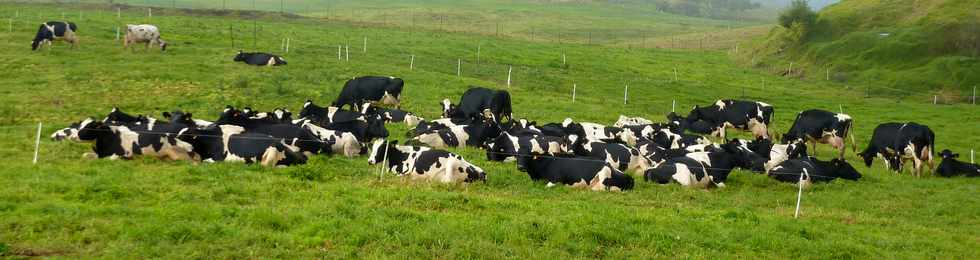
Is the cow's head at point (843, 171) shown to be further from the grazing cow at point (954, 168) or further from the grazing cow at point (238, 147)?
the grazing cow at point (238, 147)

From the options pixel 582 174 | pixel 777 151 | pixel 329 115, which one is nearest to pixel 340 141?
pixel 329 115

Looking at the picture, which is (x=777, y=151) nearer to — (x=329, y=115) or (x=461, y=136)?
(x=461, y=136)

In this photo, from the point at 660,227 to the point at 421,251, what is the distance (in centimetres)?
398

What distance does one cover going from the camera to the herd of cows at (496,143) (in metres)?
17.2

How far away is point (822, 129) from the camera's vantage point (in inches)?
1077

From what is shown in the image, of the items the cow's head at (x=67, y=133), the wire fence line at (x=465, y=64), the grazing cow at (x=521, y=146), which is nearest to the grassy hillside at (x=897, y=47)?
the wire fence line at (x=465, y=64)

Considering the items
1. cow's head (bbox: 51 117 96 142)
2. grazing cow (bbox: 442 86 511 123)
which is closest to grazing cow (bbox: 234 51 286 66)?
grazing cow (bbox: 442 86 511 123)

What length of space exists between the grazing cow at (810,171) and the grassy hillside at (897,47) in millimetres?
34582

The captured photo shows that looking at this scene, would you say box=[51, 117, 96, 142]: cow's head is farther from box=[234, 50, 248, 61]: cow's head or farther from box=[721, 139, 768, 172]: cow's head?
box=[234, 50, 248, 61]: cow's head

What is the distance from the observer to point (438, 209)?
13812mm

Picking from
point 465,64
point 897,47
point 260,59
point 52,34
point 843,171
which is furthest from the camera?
point 897,47

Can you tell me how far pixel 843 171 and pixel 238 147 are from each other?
46.1 ft

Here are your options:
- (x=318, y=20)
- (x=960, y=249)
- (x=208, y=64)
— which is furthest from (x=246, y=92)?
(x=318, y=20)

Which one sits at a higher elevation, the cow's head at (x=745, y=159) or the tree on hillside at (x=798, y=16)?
the tree on hillside at (x=798, y=16)
